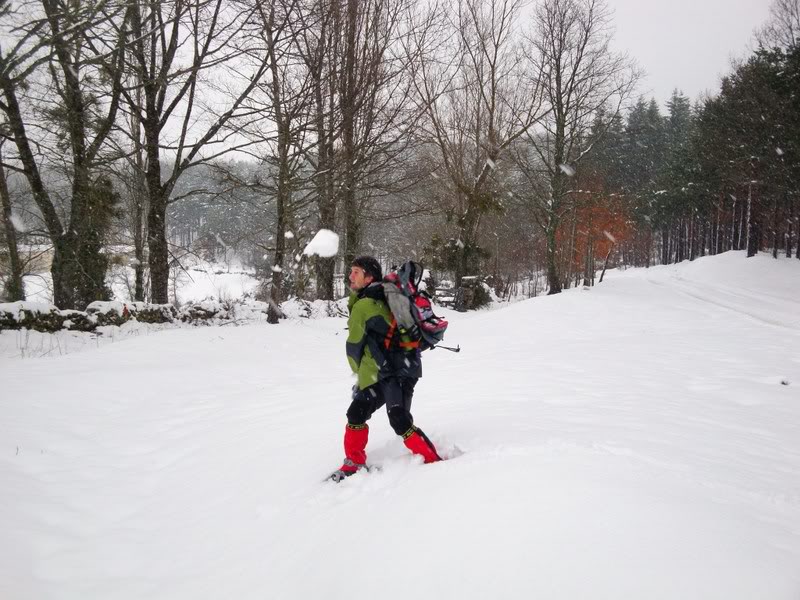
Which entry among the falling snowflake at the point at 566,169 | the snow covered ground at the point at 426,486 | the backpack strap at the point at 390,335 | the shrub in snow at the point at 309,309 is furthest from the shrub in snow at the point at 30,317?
the falling snowflake at the point at 566,169

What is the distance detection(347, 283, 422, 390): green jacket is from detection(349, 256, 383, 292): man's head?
10cm

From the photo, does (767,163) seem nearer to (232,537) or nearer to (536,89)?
(536,89)

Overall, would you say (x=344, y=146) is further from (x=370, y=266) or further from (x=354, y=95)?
(x=370, y=266)

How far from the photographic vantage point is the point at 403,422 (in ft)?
11.2

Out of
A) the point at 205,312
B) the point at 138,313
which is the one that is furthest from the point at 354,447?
the point at 205,312

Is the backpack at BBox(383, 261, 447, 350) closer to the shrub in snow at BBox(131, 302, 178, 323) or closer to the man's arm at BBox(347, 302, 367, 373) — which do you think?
the man's arm at BBox(347, 302, 367, 373)

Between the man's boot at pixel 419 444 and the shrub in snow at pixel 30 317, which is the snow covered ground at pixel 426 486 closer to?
the man's boot at pixel 419 444

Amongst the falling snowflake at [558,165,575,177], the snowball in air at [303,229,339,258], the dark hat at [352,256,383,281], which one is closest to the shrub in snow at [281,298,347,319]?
the snowball in air at [303,229,339,258]

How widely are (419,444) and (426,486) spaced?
55 cm

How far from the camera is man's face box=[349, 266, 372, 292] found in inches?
138

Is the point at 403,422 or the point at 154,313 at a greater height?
the point at 154,313

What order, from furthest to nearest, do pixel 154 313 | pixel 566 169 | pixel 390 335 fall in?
pixel 566 169
pixel 154 313
pixel 390 335

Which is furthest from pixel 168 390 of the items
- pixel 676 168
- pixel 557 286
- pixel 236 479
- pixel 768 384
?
pixel 676 168

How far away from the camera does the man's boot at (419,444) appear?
3414 millimetres
